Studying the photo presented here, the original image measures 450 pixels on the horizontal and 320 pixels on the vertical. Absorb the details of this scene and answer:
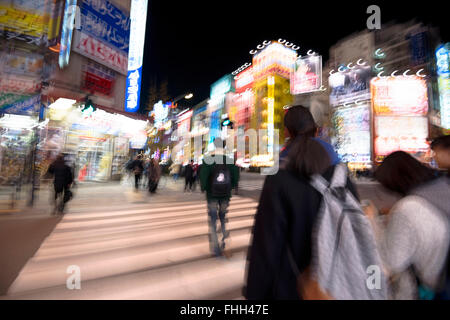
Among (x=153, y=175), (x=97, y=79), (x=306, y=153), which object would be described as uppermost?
(x=97, y=79)

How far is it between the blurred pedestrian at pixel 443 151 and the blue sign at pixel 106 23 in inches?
709

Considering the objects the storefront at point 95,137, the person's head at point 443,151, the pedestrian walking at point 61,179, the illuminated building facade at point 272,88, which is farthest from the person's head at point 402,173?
the illuminated building facade at point 272,88

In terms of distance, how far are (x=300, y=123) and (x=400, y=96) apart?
140 feet

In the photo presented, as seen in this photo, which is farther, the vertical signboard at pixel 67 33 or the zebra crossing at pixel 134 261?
the vertical signboard at pixel 67 33

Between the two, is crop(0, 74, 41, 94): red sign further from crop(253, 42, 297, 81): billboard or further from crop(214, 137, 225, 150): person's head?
crop(253, 42, 297, 81): billboard

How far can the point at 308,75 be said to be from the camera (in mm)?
39281

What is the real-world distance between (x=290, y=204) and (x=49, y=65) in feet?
41.6

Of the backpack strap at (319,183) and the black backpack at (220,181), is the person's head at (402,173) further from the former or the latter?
the black backpack at (220,181)

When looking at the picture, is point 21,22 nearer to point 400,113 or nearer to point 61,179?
point 61,179

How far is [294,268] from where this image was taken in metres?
1.29

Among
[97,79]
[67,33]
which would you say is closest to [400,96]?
[97,79]

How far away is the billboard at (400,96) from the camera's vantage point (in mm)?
33750

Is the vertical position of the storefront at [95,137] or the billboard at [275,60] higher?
the billboard at [275,60]

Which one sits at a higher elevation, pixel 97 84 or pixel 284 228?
pixel 97 84
